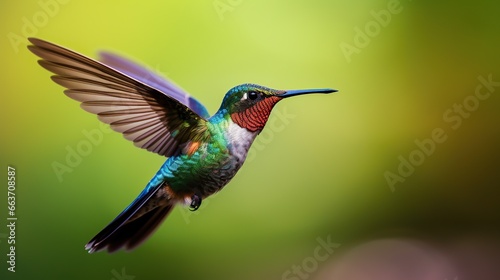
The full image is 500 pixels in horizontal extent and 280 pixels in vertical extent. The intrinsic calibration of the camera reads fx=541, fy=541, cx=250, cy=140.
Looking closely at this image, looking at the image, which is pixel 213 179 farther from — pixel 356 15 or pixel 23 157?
pixel 356 15

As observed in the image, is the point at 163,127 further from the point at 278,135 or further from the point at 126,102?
the point at 278,135

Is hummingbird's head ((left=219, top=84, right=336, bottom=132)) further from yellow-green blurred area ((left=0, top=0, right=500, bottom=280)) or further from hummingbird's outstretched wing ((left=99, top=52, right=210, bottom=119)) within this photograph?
yellow-green blurred area ((left=0, top=0, right=500, bottom=280))

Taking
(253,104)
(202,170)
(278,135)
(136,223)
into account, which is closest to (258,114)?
(253,104)

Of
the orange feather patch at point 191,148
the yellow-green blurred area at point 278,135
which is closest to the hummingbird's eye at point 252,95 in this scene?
the orange feather patch at point 191,148

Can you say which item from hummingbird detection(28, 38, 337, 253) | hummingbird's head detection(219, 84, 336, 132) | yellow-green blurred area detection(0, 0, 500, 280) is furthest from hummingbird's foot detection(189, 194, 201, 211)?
yellow-green blurred area detection(0, 0, 500, 280)

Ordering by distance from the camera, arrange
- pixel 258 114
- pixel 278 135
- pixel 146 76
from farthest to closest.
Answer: pixel 278 135, pixel 146 76, pixel 258 114

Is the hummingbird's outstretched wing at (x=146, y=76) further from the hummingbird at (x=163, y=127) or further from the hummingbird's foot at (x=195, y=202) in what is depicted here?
the hummingbird's foot at (x=195, y=202)
